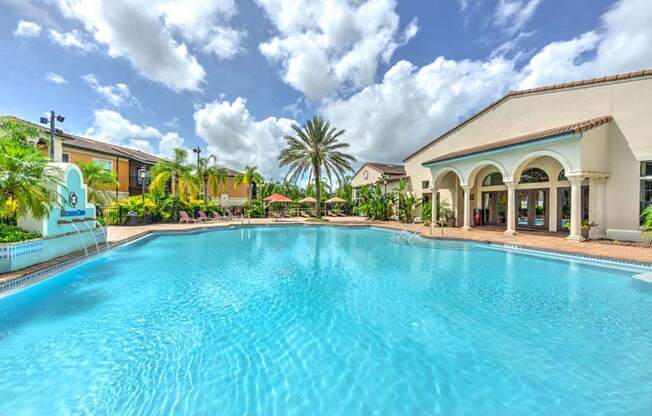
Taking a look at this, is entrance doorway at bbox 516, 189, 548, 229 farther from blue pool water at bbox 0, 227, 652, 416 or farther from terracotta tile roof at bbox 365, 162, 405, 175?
terracotta tile roof at bbox 365, 162, 405, 175

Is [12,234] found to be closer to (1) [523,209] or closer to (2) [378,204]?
(2) [378,204]

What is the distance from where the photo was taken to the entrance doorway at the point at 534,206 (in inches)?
728

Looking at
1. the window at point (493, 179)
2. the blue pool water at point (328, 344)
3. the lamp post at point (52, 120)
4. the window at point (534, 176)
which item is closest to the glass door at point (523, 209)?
the window at point (534, 176)

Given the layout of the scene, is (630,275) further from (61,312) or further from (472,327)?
(61,312)

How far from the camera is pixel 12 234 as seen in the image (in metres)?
8.27

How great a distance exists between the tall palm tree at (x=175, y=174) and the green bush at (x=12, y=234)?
17.7 metres

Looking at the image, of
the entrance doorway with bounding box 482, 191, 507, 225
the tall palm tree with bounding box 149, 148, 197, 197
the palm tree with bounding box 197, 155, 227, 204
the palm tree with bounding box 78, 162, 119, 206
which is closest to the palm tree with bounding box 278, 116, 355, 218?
the tall palm tree with bounding box 149, 148, 197, 197

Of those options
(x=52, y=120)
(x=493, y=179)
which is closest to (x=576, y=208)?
(x=493, y=179)

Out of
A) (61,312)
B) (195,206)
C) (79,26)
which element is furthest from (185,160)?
(61,312)

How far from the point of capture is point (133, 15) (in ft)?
38.4

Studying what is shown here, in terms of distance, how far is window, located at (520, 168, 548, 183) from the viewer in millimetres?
17844

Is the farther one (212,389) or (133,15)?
(133,15)

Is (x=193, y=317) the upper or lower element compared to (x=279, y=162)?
lower

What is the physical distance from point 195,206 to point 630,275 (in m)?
29.0
